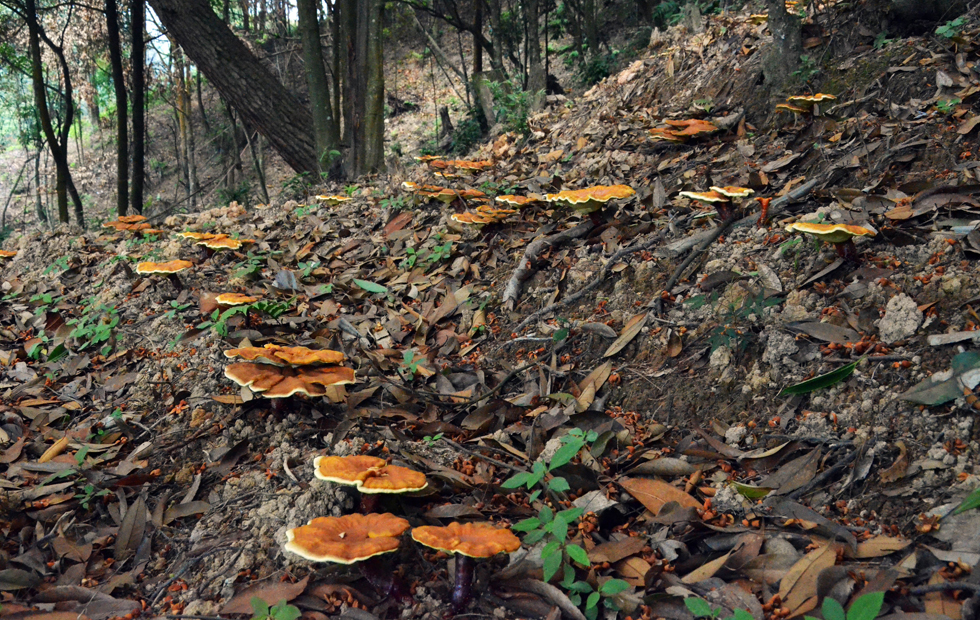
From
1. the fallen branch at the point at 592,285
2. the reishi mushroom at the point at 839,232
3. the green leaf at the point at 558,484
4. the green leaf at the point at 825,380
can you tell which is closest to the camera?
the green leaf at the point at 558,484

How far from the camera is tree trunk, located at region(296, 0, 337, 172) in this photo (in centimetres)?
638

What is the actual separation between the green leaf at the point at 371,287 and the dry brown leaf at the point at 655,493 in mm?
2113

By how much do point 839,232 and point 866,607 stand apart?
1449 mm

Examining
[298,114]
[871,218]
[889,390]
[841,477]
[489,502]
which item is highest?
[298,114]

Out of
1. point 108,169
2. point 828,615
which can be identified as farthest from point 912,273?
point 108,169

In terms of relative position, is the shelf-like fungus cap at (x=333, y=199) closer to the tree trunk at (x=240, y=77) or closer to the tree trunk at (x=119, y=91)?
the tree trunk at (x=240, y=77)

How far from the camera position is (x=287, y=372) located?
259 centimetres

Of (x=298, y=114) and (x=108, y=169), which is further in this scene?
(x=108, y=169)

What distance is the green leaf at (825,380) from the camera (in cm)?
222

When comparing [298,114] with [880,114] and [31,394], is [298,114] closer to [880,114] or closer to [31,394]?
[31,394]

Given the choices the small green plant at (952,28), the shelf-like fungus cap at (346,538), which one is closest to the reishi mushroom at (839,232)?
the shelf-like fungus cap at (346,538)

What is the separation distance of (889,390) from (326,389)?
88.5 inches

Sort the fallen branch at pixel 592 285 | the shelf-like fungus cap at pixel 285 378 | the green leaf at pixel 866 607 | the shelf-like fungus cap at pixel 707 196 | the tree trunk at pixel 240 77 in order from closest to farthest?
the green leaf at pixel 866 607
the shelf-like fungus cap at pixel 285 378
the shelf-like fungus cap at pixel 707 196
the fallen branch at pixel 592 285
the tree trunk at pixel 240 77

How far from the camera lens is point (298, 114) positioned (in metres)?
6.83
